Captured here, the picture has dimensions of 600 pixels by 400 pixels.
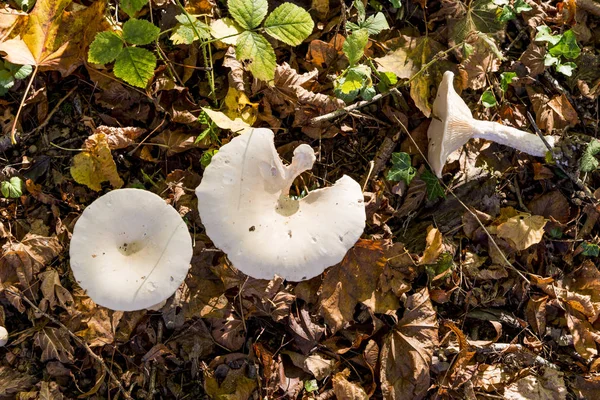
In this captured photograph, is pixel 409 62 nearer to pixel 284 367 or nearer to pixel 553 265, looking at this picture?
pixel 553 265

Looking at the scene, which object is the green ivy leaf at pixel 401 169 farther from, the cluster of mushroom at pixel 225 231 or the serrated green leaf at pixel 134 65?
the serrated green leaf at pixel 134 65

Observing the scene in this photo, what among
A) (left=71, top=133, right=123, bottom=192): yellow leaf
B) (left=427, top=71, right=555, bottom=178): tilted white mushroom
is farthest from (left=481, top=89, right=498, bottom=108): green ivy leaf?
(left=71, top=133, right=123, bottom=192): yellow leaf

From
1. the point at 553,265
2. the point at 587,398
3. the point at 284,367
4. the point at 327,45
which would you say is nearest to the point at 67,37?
the point at 327,45

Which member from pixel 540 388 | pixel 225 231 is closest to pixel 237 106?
pixel 225 231

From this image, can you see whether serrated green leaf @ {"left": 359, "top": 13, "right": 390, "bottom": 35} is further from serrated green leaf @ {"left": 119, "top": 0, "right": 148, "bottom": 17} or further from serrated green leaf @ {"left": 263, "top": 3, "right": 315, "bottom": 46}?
serrated green leaf @ {"left": 119, "top": 0, "right": 148, "bottom": 17}

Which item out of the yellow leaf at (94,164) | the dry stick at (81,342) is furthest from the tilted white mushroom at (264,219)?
the dry stick at (81,342)
